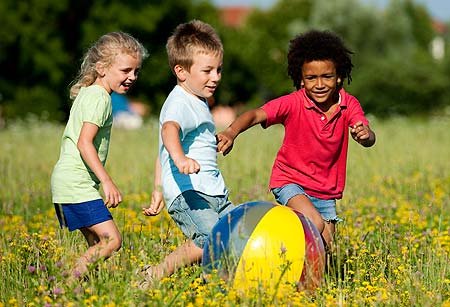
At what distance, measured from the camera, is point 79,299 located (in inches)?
205

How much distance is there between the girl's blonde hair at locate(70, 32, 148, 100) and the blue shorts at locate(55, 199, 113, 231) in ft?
2.87

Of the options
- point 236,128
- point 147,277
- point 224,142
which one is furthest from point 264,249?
point 236,128

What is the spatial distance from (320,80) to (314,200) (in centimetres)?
93

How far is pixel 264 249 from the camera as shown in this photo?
5.95m

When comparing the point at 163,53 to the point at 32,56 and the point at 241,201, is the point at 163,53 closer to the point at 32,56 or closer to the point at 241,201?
the point at 32,56

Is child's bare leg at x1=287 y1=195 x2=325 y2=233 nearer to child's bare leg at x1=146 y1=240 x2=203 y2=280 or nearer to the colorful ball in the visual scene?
the colorful ball

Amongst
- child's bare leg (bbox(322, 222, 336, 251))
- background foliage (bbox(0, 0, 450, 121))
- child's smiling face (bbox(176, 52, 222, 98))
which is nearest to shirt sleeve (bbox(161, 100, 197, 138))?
child's smiling face (bbox(176, 52, 222, 98))

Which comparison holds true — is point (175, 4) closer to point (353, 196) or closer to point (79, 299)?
point (353, 196)

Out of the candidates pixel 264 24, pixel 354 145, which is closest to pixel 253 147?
pixel 354 145

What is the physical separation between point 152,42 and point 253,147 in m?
33.6

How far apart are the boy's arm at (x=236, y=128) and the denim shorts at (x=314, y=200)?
1.99ft

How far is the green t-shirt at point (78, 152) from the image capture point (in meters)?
6.68

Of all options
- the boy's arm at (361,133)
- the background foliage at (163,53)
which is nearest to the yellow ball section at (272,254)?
the boy's arm at (361,133)

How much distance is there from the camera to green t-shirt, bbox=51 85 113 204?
263 inches
